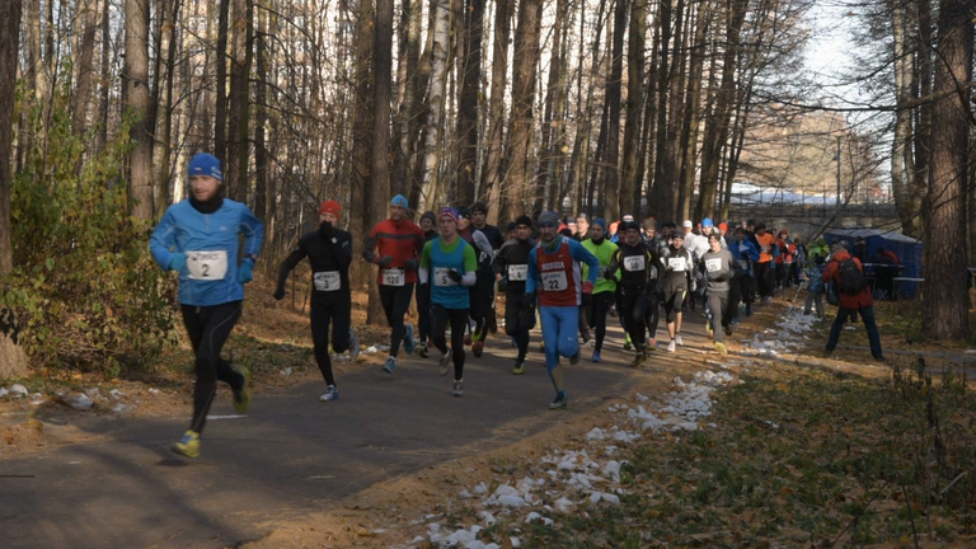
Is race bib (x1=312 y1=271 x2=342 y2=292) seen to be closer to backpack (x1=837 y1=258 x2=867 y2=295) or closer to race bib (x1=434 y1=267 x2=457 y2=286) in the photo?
race bib (x1=434 y1=267 x2=457 y2=286)

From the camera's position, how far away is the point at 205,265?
26.9ft

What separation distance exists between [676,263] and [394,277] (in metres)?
5.77

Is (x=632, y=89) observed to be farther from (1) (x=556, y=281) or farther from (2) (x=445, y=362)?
(1) (x=556, y=281)

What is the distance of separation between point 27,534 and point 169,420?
13.7 ft

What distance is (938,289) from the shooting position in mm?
21516

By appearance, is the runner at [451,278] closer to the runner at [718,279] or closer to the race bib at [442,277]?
the race bib at [442,277]

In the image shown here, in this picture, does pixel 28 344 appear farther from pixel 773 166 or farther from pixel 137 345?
pixel 773 166

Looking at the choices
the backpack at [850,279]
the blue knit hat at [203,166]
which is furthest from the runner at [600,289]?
the blue knit hat at [203,166]

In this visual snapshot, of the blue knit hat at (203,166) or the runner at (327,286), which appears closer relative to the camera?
the blue knit hat at (203,166)

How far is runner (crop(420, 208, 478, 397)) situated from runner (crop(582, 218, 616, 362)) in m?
3.90

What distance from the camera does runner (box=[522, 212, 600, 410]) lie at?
39.4ft

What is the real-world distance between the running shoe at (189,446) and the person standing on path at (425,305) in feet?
20.9

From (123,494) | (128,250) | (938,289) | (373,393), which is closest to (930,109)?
(938,289)

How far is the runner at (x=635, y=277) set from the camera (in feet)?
53.7
